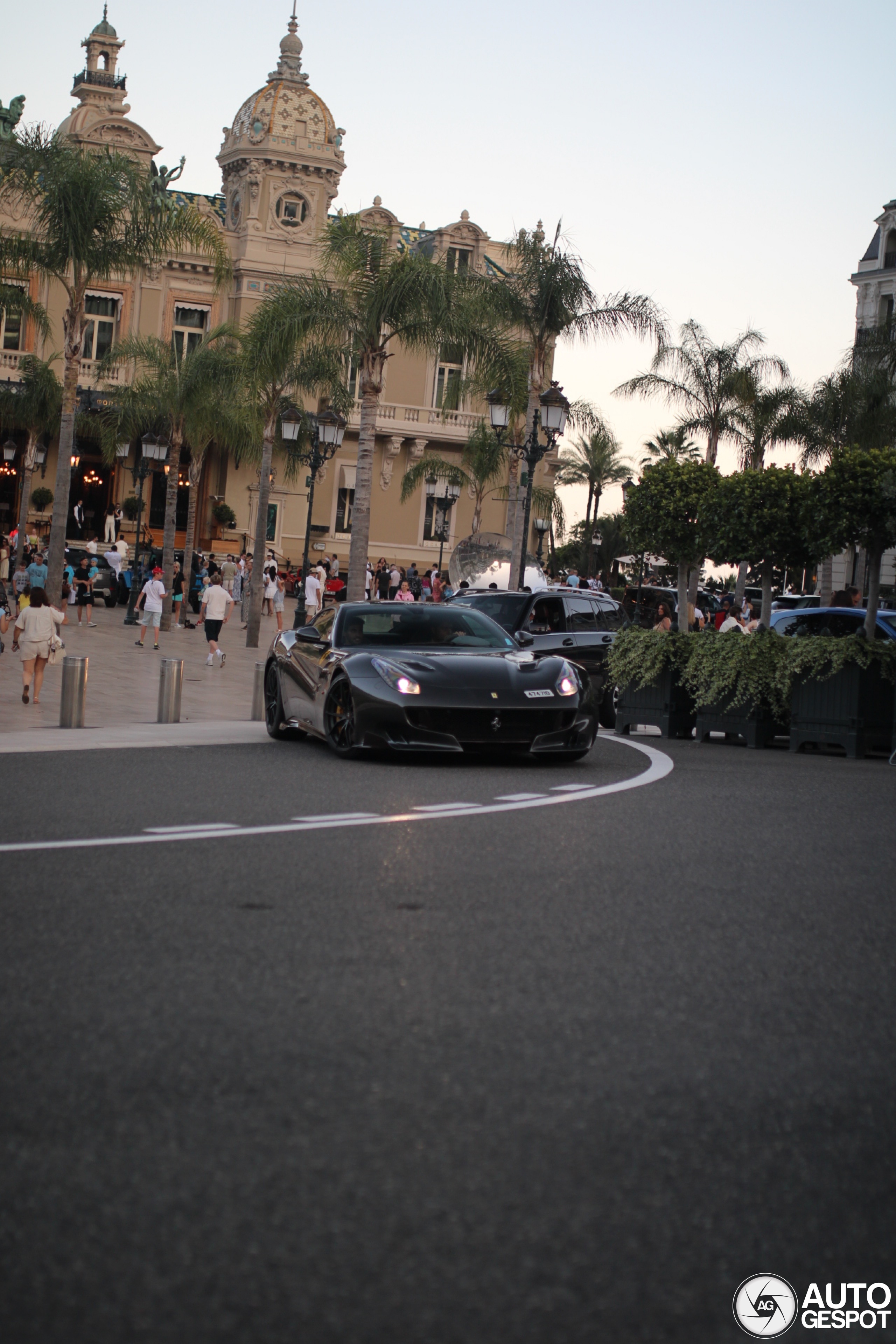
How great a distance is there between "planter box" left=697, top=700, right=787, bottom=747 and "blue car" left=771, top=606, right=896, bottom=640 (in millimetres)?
3685

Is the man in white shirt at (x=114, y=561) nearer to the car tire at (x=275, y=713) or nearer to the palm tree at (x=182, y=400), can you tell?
the palm tree at (x=182, y=400)

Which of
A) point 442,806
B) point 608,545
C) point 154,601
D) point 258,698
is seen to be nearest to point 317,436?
point 154,601

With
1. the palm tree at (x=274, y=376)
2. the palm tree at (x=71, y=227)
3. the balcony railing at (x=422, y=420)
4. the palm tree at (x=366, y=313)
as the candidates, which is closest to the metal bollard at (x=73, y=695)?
the palm tree at (x=71, y=227)

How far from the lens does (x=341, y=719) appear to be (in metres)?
12.2

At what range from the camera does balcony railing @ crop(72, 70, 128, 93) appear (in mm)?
59062

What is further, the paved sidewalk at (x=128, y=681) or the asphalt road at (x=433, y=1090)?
the paved sidewalk at (x=128, y=681)

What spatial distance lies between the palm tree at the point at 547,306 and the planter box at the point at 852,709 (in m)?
16.6

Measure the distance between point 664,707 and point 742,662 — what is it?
1.21 metres

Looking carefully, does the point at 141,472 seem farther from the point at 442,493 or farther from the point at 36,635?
the point at 36,635

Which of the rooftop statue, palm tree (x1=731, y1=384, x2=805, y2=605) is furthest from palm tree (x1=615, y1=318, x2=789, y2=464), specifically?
the rooftop statue

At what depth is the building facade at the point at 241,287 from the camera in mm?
55406

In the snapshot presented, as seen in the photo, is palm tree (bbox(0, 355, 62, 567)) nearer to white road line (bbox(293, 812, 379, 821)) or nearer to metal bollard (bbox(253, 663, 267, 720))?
metal bollard (bbox(253, 663, 267, 720))

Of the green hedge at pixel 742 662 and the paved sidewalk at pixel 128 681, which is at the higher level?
the green hedge at pixel 742 662

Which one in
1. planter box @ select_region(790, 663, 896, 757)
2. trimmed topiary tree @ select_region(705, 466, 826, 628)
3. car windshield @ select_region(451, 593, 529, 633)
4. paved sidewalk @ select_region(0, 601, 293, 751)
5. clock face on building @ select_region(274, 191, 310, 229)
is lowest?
paved sidewalk @ select_region(0, 601, 293, 751)
